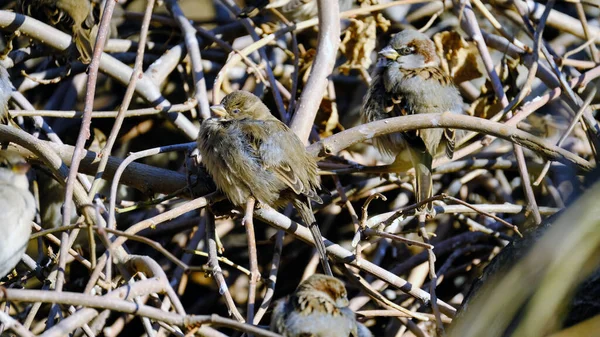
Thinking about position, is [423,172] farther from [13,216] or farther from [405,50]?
[13,216]

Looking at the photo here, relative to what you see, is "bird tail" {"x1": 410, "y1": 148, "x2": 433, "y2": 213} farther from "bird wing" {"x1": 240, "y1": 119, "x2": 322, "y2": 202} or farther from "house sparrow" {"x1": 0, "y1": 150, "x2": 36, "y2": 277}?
"house sparrow" {"x1": 0, "y1": 150, "x2": 36, "y2": 277}

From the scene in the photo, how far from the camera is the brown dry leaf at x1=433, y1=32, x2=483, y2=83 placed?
5.17 m

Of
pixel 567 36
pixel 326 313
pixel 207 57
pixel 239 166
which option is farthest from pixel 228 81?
pixel 326 313

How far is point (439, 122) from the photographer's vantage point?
3457 millimetres

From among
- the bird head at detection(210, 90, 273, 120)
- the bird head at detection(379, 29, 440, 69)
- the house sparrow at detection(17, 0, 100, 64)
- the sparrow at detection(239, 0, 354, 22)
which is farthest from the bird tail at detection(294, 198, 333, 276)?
the sparrow at detection(239, 0, 354, 22)

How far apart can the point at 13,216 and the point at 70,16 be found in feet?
5.88

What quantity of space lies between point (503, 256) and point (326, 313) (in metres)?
0.80

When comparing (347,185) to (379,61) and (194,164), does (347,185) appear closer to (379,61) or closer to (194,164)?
(379,61)

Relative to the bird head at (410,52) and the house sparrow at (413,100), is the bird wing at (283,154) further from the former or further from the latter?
the bird head at (410,52)

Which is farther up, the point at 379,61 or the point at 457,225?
the point at 379,61

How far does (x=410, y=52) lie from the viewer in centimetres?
474

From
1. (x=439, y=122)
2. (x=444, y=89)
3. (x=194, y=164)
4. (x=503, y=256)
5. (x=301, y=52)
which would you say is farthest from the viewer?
(x=301, y=52)

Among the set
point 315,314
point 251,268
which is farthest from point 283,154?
point 315,314

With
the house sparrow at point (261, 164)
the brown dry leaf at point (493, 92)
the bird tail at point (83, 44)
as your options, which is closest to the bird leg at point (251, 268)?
the house sparrow at point (261, 164)
